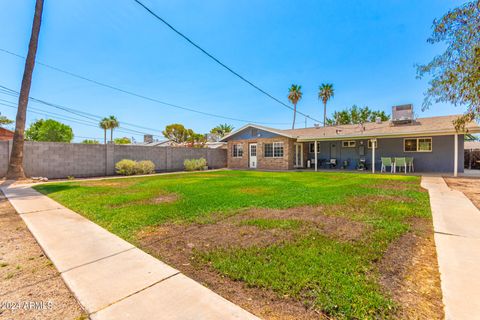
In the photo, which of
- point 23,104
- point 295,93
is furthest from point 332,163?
point 23,104

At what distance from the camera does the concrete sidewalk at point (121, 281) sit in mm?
1841

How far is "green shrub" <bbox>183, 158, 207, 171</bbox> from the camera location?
1802 centimetres

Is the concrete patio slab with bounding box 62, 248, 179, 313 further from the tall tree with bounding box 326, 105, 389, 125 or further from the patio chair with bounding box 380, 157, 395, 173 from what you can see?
the tall tree with bounding box 326, 105, 389, 125

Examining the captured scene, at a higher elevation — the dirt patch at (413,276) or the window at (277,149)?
the window at (277,149)

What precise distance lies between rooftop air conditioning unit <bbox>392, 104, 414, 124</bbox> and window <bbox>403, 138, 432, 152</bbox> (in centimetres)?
154

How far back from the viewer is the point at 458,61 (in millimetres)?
5855

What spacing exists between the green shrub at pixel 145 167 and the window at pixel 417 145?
17201 mm

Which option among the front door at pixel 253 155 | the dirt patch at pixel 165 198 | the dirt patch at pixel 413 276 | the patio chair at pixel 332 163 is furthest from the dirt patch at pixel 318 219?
the front door at pixel 253 155

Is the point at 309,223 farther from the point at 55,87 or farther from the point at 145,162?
the point at 55,87

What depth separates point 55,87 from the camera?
20.6 metres

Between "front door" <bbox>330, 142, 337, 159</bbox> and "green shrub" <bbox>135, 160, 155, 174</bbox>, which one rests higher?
"front door" <bbox>330, 142, 337, 159</bbox>

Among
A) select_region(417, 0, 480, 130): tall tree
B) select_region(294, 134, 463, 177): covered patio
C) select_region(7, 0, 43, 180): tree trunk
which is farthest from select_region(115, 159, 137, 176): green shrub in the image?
select_region(417, 0, 480, 130): tall tree

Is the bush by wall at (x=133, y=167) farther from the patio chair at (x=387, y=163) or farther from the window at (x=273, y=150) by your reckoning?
the patio chair at (x=387, y=163)

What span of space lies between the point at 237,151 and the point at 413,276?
18.6 m
